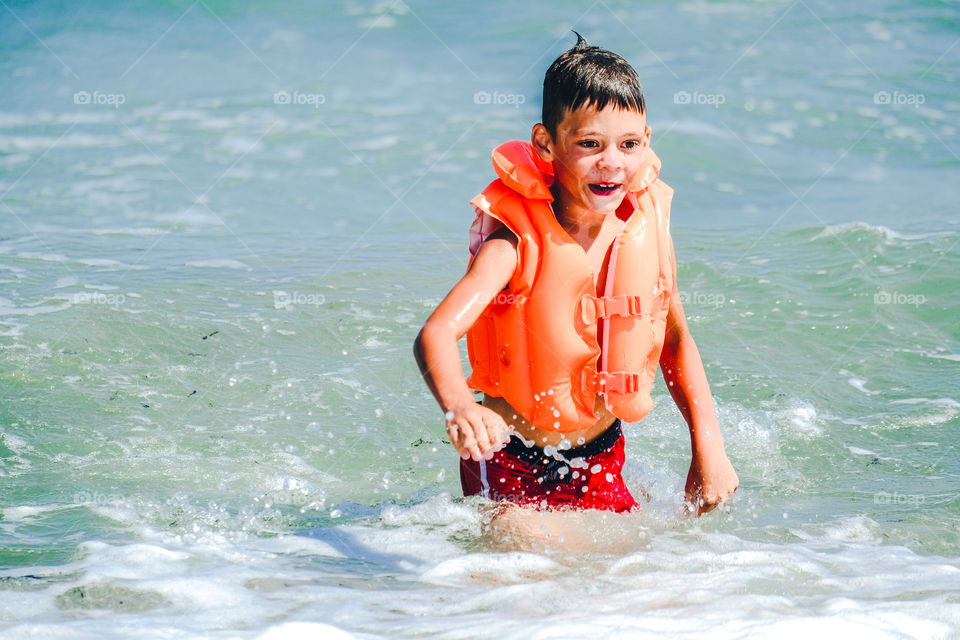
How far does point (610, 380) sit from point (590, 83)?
112 cm

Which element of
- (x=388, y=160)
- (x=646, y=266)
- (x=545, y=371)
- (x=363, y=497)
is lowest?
(x=363, y=497)

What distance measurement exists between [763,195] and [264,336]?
5.90 metres

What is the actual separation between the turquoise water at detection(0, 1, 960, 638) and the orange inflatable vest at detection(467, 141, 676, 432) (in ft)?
1.80

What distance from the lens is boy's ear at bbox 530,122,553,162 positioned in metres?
3.89

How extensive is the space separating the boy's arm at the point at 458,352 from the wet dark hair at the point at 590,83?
1.72ft

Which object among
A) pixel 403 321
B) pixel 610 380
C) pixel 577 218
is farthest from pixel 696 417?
pixel 403 321

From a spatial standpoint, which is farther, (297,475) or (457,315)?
(297,475)

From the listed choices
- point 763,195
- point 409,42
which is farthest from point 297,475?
point 409,42

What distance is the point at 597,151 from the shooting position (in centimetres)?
378

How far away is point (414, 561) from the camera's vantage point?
388 centimetres

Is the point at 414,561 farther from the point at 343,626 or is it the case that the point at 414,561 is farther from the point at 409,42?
the point at 409,42

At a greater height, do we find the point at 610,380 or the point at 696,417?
the point at 610,380

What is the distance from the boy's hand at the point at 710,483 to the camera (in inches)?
160

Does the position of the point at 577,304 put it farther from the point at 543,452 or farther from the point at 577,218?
the point at 543,452
